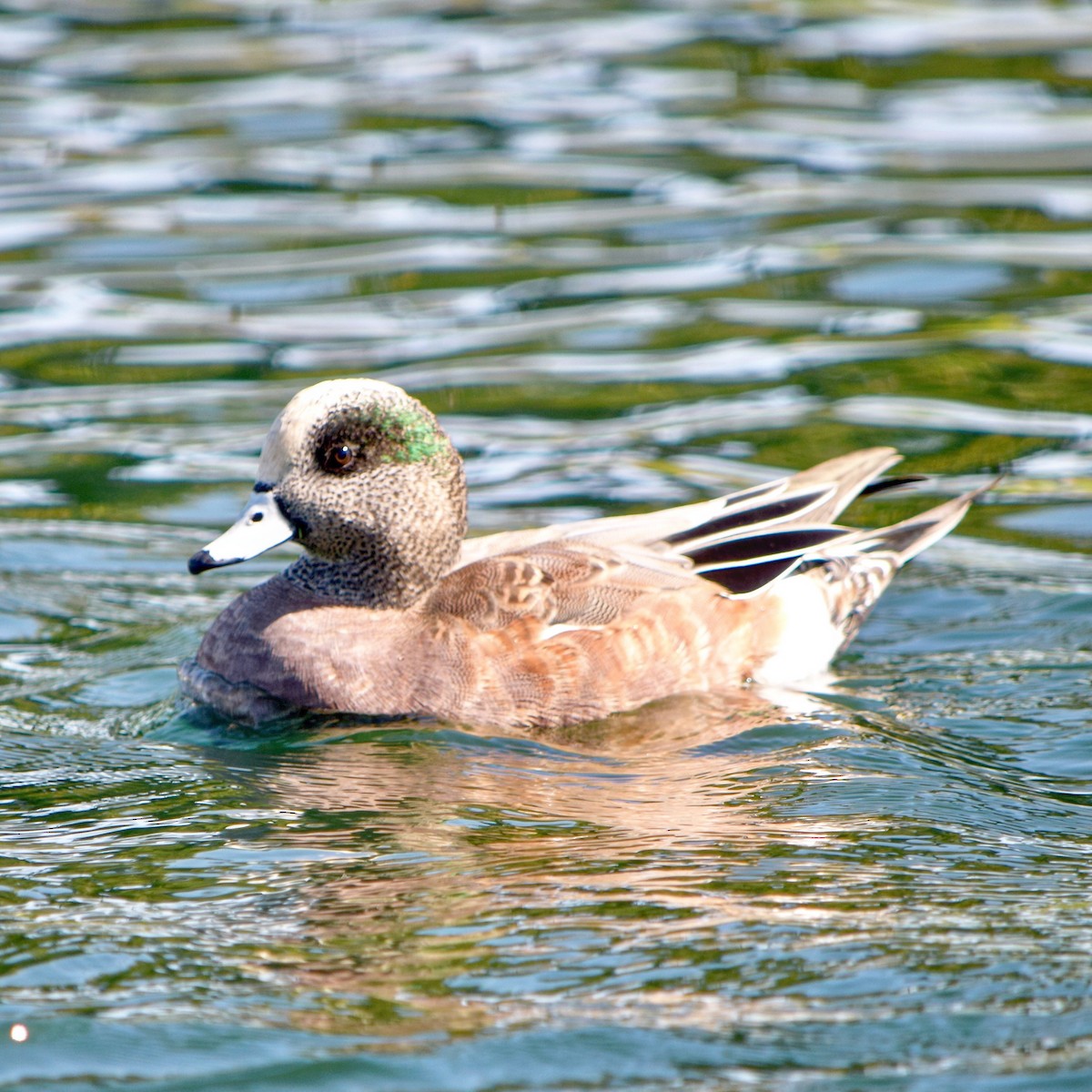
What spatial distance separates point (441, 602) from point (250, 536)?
0.75m

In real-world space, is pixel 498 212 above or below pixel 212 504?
above

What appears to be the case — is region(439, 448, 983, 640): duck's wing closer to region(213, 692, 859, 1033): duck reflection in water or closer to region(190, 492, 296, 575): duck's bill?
region(213, 692, 859, 1033): duck reflection in water

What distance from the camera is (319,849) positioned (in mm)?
5324

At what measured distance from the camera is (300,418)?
655 cm

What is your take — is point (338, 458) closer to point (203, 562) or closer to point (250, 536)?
point (250, 536)

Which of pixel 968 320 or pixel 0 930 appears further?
pixel 968 320

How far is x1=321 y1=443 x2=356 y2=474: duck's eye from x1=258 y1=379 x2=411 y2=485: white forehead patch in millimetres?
99

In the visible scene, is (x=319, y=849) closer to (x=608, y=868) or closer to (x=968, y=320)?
(x=608, y=868)

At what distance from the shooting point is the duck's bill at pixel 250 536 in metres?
6.36

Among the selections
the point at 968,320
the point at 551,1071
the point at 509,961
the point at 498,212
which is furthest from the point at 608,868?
Answer: the point at 498,212

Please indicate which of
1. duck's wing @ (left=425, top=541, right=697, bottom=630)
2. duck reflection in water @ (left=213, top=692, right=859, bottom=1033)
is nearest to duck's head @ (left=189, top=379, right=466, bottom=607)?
duck's wing @ (left=425, top=541, right=697, bottom=630)

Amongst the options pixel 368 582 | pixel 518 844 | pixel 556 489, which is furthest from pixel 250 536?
pixel 556 489

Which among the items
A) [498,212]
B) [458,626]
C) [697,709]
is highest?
[498,212]

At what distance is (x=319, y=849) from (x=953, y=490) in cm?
501
